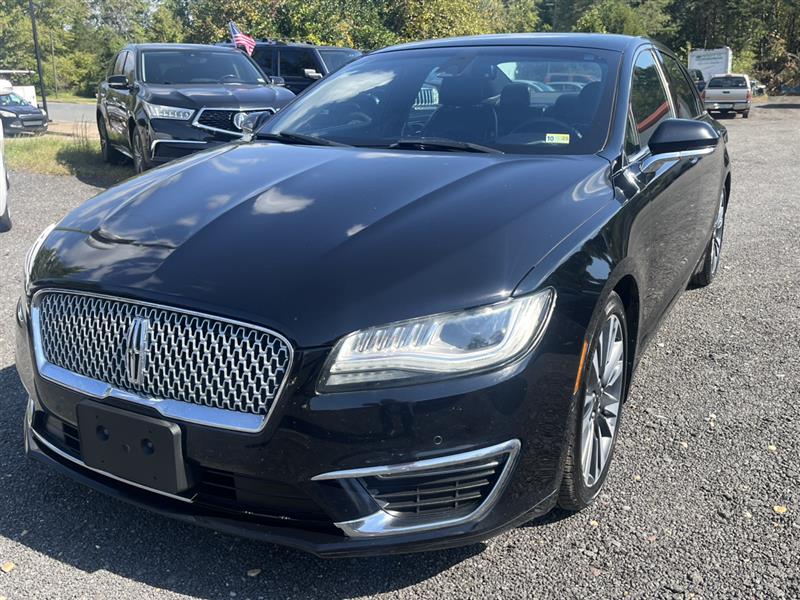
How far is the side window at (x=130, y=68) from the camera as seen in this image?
10.1 meters

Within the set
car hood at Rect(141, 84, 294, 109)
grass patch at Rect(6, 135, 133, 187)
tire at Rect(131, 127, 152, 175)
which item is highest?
car hood at Rect(141, 84, 294, 109)

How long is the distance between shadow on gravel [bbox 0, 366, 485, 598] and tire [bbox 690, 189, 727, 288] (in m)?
3.47

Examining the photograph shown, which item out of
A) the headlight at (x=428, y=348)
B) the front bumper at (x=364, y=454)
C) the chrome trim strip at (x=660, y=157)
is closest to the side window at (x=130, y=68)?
the chrome trim strip at (x=660, y=157)

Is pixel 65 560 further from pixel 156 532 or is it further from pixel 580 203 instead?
pixel 580 203

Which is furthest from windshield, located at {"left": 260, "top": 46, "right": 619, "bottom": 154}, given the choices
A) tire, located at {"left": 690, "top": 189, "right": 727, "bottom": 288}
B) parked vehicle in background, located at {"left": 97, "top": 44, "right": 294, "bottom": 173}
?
parked vehicle in background, located at {"left": 97, "top": 44, "right": 294, "bottom": 173}

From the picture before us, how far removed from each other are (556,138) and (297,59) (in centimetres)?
1181

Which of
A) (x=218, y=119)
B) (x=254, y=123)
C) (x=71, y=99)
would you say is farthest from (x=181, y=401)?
(x=71, y=99)

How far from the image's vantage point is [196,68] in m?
10.2

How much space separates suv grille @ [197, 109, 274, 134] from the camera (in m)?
8.98

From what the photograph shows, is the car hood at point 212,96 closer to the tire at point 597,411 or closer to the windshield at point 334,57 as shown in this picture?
the windshield at point 334,57

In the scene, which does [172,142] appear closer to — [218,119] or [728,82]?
[218,119]

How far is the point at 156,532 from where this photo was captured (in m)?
2.69

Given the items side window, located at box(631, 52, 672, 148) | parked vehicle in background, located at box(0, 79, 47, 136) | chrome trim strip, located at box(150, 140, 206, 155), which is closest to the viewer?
side window, located at box(631, 52, 672, 148)

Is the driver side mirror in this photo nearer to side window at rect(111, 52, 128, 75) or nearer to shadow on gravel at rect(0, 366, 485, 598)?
shadow on gravel at rect(0, 366, 485, 598)
